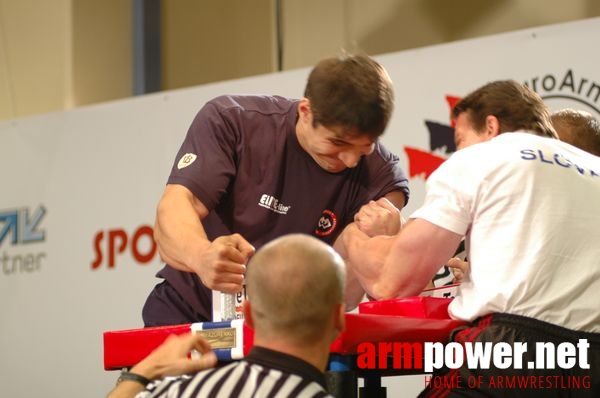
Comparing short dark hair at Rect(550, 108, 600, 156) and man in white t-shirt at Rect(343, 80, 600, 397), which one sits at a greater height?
short dark hair at Rect(550, 108, 600, 156)

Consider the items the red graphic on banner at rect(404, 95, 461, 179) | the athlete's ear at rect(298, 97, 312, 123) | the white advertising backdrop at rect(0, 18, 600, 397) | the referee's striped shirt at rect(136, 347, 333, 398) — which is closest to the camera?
the referee's striped shirt at rect(136, 347, 333, 398)

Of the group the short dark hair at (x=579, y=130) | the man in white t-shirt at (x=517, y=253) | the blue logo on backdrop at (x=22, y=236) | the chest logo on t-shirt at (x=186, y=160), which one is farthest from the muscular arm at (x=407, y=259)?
the blue logo on backdrop at (x=22, y=236)

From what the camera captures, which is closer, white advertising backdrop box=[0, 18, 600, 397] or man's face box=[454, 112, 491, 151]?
man's face box=[454, 112, 491, 151]

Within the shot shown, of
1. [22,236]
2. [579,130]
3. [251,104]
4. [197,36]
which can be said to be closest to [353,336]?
[251,104]

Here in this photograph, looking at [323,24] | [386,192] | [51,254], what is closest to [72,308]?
[51,254]

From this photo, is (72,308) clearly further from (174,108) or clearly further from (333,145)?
(333,145)

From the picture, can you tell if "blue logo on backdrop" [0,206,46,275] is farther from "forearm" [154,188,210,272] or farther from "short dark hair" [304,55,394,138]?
"short dark hair" [304,55,394,138]

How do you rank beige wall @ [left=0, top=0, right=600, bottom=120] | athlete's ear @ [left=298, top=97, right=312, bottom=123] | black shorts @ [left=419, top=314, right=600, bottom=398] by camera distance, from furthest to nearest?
beige wall @ [left=0, top=0, right=600, bottom=120] < athlete's ear @ [left=298, top=97, right=312, bottom=123] < black shorts @ [left=419, top=314, right=600, bottom=398]

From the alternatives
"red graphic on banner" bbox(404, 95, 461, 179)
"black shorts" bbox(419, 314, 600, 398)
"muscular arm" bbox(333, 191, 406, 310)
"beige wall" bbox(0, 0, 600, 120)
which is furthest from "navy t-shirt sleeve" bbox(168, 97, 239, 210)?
"beige wall" bbox(0, 0, 600, 120)

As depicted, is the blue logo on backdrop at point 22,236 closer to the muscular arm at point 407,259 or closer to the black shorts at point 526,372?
the muscular arm at point 407,259

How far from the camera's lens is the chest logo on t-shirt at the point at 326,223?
9.11 feet

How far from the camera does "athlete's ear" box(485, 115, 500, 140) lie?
240cm

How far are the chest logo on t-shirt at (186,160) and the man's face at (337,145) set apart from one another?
1.02 feet

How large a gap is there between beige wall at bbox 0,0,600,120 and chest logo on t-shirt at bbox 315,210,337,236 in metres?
2.67
